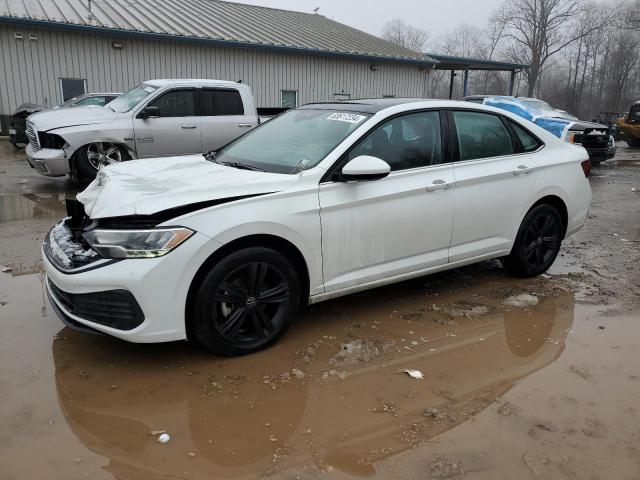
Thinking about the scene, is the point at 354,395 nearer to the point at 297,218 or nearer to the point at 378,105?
the point at 297,218

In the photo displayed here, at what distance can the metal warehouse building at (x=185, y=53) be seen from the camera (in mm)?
16719

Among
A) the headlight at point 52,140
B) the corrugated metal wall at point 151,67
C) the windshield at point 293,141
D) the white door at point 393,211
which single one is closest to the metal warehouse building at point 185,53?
the corrugated metal wall at point 151,67

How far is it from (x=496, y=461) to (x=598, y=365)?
152 centimetres

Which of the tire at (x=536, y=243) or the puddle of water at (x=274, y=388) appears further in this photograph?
the tire at (x=536, y=243)

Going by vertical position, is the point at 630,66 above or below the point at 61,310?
above

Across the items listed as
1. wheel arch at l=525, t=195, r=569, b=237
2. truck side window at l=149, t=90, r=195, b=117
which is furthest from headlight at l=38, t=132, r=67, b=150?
wheel arch at l=525, t=195, r=569, b=237

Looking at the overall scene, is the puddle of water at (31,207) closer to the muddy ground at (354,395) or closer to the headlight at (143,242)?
the muddy ground at (354,395)

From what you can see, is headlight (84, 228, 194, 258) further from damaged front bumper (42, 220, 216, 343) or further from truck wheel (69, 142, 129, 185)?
truck wheel (69, 142, 129, 185)

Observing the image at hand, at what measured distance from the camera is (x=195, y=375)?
348 cm

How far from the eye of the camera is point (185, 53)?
62.2ft

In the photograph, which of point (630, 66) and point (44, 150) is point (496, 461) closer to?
point (44, 150)

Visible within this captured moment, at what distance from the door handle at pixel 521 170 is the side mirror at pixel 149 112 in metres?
6.19

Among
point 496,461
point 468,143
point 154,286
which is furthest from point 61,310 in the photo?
point 468,143

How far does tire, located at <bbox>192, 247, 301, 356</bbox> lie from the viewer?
3445mm
